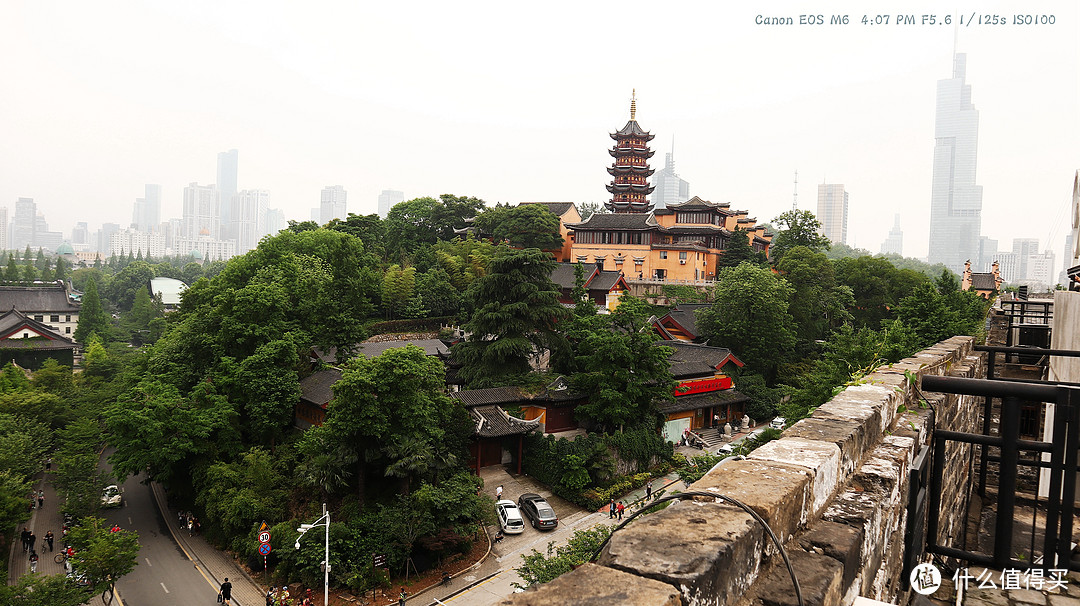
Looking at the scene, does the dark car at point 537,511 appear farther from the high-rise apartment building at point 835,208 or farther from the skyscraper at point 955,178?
the high-rise apartment building at point 835,208

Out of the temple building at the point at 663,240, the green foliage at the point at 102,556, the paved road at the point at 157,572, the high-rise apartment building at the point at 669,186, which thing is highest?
the high-rise apartment building at the point at 669,186

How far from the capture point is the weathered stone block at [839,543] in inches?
88.3

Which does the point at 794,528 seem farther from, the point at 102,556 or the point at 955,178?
the point at 955,178

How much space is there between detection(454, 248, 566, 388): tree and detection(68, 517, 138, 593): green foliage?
385 inches

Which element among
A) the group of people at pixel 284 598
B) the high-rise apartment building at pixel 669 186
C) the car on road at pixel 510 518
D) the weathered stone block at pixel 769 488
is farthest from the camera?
the high-rise apartment building at pixel 669 186

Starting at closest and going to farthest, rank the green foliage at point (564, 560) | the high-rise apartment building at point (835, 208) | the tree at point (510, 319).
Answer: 1. the green foliage at point (564, 560)
2. the tree at point (510, 319)
3. the high-rise apartment building at point (835, 208)

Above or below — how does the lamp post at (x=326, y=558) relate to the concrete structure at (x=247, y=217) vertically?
below

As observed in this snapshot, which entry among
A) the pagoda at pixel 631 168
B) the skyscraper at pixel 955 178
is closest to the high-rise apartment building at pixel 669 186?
the skyscraper at pixel 955 178

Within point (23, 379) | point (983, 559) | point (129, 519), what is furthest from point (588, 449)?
point (23, 379)

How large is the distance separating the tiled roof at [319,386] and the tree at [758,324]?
1626 cm

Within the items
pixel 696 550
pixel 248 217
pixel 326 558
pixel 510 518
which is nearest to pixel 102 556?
pixel 326 558

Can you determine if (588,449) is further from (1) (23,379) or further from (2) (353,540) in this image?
(1) (23,379)

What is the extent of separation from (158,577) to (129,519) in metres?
4.45

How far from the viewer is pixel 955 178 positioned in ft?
368
